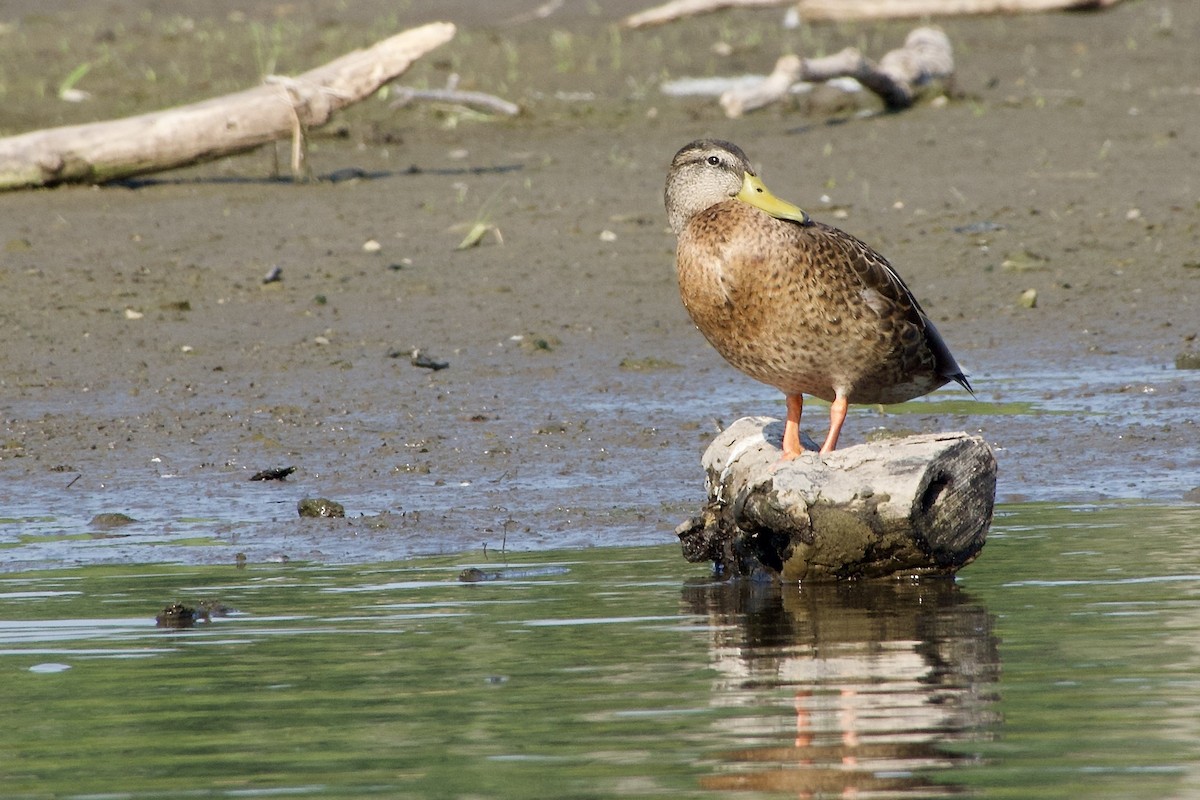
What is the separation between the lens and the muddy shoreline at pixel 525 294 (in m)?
7.90

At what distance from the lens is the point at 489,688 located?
182 inches

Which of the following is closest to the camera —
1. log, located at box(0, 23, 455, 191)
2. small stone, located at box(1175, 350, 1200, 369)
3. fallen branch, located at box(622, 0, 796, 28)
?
small stone, located at box(1175, 350, 1200, 369)

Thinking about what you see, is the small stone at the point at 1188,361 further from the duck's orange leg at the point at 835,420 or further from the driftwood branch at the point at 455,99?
the driftwood branch at the point at 455,99

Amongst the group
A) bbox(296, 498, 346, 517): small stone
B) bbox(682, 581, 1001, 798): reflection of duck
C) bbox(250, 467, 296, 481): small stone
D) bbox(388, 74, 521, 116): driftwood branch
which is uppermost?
bbox(388, 74, 521, 116): driftwood branch

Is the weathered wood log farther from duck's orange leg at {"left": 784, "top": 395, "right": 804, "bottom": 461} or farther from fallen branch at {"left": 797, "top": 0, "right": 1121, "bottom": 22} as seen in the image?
fallen branch at {"left": 797, "top": 0, "right": 1121, "bottom": 22}

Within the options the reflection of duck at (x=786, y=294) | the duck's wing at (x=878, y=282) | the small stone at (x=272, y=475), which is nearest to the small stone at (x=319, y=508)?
the small stone at (x=272, y=475)

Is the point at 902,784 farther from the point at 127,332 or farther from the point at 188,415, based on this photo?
the point at 127,332

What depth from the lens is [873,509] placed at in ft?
19.4

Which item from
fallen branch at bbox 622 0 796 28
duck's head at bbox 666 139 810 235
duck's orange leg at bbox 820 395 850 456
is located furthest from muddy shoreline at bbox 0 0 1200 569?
duck's head at bbox 666 139 810 235

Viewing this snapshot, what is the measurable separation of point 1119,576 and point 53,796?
11.2ft

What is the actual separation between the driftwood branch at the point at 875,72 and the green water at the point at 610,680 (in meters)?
9.10

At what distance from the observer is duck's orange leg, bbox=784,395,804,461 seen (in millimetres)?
6219

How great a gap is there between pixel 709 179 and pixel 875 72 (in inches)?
365

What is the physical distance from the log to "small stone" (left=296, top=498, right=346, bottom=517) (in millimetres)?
6340
